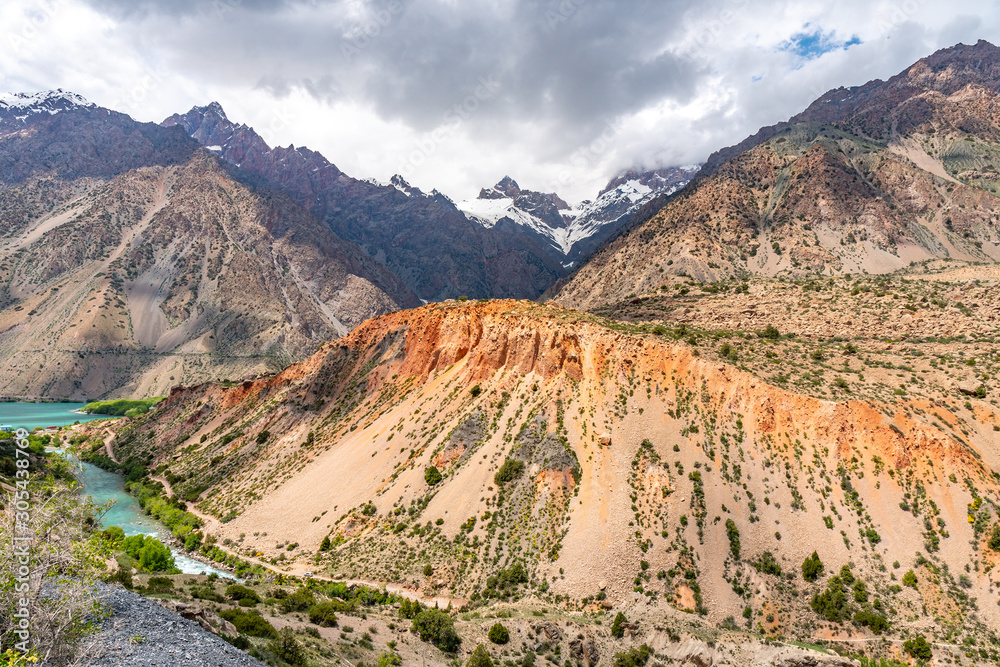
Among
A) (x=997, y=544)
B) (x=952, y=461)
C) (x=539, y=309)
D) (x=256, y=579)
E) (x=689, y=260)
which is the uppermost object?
(x=689, y=260)

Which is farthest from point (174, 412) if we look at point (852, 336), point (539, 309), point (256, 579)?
point (852, 336)

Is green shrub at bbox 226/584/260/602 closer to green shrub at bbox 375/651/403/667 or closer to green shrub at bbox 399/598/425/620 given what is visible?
green shrub at bbox 399/598/425/620

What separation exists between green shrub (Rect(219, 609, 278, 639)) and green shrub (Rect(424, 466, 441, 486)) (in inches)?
908

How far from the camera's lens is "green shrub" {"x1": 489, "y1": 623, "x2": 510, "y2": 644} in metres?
31.1

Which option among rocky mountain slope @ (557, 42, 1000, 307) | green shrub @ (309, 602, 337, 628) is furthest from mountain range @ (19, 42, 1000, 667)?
rocky mountain slope @ (557, 42, 1000, 307)

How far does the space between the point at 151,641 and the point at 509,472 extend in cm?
3084

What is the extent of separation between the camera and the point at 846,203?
144m

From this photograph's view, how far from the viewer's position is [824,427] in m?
42.3

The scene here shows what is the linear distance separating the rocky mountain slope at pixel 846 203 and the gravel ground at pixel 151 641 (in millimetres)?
125373

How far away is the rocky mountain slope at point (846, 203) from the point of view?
434 feet

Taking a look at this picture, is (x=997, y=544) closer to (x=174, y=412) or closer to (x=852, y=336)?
(x=852, y=336)

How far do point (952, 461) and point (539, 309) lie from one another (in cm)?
4066

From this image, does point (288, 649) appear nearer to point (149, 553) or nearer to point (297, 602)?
point (297, 602)

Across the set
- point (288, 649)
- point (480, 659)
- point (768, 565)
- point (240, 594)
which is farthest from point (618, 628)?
point (240, 594)
